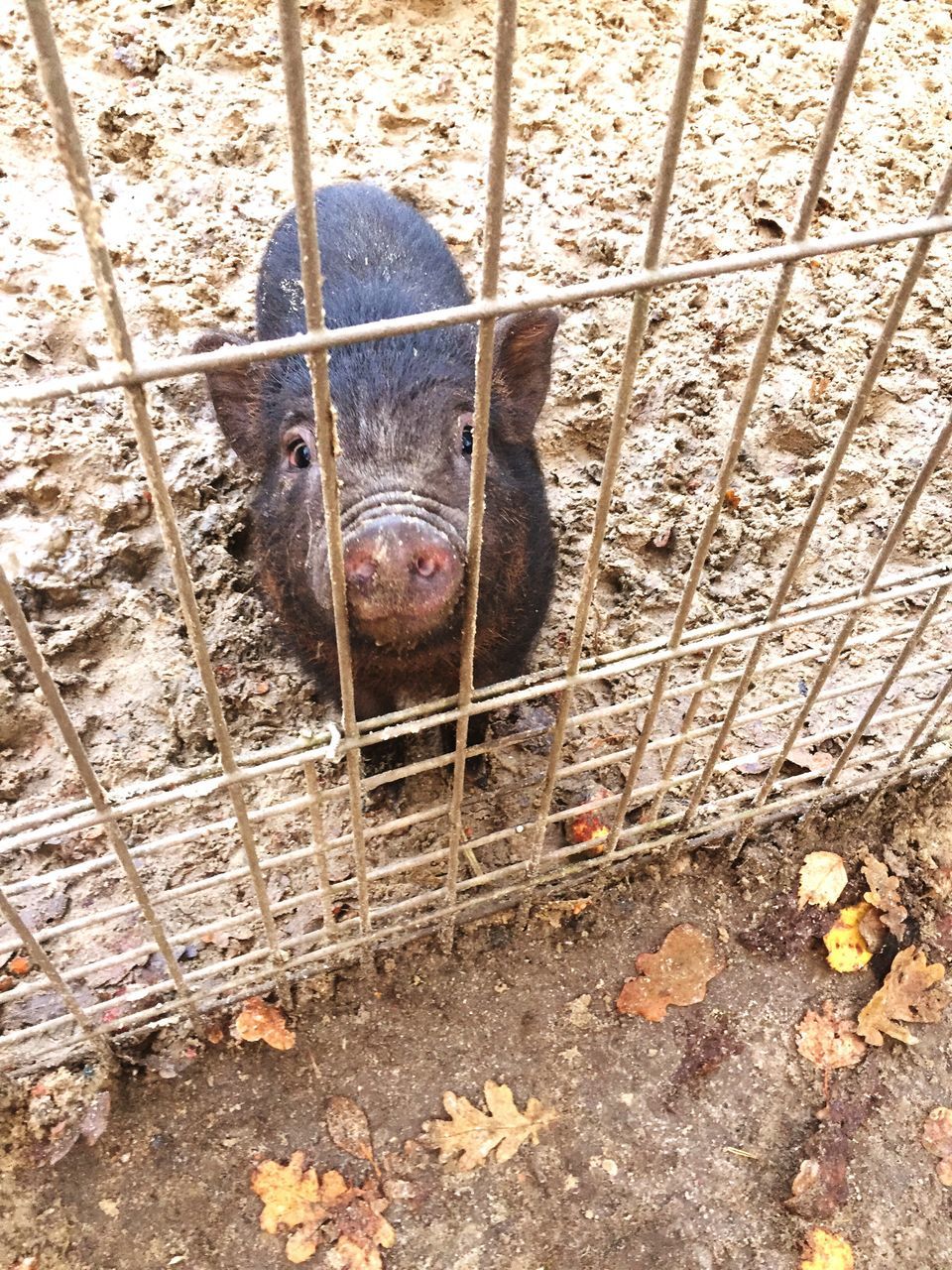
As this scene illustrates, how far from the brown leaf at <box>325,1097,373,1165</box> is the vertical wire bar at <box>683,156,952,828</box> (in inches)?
40.7

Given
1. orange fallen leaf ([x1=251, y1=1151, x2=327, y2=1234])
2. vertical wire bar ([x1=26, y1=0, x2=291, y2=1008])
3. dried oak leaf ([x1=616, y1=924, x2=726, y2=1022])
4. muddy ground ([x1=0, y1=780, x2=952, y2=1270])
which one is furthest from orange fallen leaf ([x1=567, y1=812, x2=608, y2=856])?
vertical wire bar ([x1=26, y1=0, x2=291, y2=1008])

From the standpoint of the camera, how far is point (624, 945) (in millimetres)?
2270

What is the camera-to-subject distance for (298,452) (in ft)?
6.89

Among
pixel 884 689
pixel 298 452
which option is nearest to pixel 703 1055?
pixel 884 689

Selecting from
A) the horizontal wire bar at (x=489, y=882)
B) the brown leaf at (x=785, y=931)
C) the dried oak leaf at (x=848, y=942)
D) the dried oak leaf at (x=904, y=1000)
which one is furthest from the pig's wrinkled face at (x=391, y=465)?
the dried oak leaf at (x=904, y=1000)

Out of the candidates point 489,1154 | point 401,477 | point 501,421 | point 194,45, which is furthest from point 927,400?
point 194,45

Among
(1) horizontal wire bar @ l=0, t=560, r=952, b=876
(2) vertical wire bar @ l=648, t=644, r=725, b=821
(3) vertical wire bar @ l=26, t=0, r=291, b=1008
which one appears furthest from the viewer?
(2) vertical wire bar @ l=648, t=644, r=725, b=821

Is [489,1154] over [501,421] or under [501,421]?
under

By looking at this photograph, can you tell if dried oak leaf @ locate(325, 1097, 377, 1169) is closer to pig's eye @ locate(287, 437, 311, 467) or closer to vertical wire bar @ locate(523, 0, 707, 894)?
vertical wire bar @ locate(523, 0, 707, 894)

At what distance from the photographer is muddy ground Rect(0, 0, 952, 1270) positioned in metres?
2.11

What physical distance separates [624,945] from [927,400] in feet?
7.23

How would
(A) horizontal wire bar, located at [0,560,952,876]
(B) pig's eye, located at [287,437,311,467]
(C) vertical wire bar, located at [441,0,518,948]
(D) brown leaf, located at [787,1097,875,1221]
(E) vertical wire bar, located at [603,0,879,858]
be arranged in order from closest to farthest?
1. (C) vertical wire bar, located at [441,0,518,948]
2. (E) vertical wire bar, located at [603,0,879,858]
3. (A) horizontal wire bar, located at [0,560,952,876]
4. (D) brown leaf, located at [787,1097,875,1221]
5. (B) pig's eye, located at [287,437,311,467]

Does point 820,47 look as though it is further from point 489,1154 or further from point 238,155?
point 489,1154

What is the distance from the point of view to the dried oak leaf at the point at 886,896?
2.29 metres
